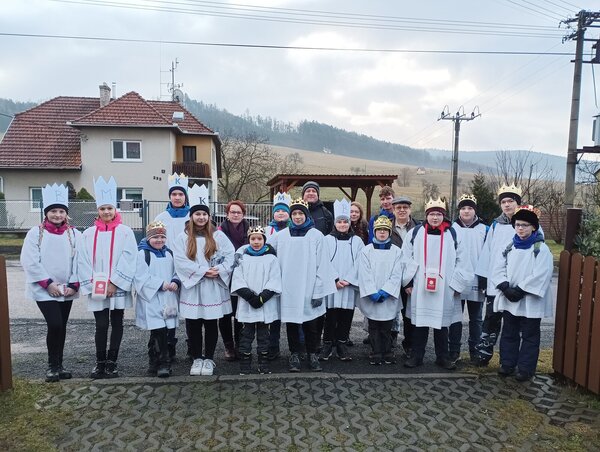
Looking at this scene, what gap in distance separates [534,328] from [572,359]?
0.47 metres

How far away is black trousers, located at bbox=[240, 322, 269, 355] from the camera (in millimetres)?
4926

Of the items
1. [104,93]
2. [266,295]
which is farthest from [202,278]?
[104,93]

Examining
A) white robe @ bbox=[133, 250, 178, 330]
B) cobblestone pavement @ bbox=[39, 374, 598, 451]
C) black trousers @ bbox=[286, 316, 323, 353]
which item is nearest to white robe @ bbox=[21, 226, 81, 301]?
white robe @ bbox=[133, 250, 178, 330]

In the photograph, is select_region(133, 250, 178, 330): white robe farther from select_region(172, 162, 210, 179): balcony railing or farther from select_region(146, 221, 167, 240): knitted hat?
select_region(172, 162, 210, 179): balcony railing

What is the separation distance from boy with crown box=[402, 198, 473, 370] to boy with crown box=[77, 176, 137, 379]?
3.27m

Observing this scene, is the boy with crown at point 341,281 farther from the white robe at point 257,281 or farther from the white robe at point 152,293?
the white robe at point 152,293

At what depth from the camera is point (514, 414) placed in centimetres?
414

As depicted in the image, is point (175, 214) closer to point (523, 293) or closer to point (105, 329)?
point (105, 329)

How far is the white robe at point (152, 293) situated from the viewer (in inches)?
190

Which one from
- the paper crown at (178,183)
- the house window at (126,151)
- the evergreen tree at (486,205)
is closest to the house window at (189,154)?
the house window at (126,151)

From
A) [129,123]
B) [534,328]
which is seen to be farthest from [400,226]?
[129,123]

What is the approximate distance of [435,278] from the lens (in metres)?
5.12

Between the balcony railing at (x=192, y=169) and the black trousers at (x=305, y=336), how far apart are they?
84.2 feet

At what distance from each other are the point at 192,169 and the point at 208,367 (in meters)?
26.1
